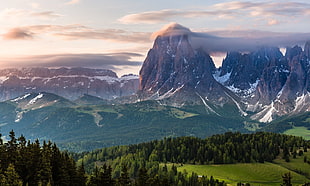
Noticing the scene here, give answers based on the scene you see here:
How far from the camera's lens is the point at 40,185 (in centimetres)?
9981

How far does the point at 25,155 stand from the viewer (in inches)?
4697

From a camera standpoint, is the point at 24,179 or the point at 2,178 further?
the point at 24,179

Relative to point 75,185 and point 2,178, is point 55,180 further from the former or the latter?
point 2,178

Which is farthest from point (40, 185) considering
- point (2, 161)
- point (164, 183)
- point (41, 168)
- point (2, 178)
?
point (164, 183)

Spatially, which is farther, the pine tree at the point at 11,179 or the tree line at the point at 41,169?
the tree line at the point at 41,169

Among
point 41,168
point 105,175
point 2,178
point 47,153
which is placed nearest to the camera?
point 2,178

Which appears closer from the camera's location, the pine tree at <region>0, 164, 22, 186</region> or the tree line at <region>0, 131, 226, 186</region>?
the pine tree at <region>0, 164, 22, 186</region>

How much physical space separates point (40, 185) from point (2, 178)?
8852mm

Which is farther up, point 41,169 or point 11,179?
point 11,179

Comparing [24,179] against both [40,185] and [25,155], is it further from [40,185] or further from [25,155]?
[40,185]

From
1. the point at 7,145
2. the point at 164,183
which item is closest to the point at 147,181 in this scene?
the point at 164,183

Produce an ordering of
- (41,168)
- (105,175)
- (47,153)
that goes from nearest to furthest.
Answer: (41,168) < (47,153) < (105,175)

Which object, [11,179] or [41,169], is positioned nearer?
[11,179]

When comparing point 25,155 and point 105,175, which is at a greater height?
point 25,155
